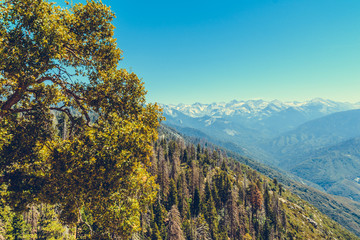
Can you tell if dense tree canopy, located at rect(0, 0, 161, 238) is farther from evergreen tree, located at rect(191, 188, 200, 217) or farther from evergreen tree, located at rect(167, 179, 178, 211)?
evergreen tree, located at rect(191, 188, 200, 217)

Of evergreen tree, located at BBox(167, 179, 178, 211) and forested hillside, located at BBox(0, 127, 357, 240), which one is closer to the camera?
forested hillside, located at BBox(0, 127, 357, 240)

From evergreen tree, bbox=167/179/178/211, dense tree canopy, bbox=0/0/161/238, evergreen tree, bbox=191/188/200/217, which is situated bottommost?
evergreen tree, bbox=191/188/200/217

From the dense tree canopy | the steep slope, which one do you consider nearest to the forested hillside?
the steep slope

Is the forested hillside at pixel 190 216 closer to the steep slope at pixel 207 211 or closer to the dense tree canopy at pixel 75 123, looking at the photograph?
the steep slope at pixel 207 211

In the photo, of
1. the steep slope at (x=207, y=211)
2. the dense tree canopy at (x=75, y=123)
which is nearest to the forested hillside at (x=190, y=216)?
the steep slope at (x=207, y=211)

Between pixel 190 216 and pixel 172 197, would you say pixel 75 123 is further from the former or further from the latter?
pixel 190 216

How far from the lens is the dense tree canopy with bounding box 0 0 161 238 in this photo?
25.6ft

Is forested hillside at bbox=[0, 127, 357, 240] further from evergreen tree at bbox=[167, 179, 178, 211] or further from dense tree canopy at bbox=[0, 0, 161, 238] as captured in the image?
dense tree canopy at bbox=[0, 0, 161, 238]

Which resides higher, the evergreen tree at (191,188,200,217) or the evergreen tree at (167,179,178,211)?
the evergreen tree at (167,179,178,211)

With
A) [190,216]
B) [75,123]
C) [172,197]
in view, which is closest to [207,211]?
[190,216]

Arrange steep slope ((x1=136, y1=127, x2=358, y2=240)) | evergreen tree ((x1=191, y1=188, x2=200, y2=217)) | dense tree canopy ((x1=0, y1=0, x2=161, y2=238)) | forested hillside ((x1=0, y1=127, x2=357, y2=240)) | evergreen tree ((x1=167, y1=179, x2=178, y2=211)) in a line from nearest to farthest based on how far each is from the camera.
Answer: dense tree canopy ((x1=0, y1=0, x2=161, y2=238)), forested hillside ((x1=0, y1=127, x2=357, y2=240)), steep slope ((x1=136, y1=127, x2=358, y2=240)), evergreen tree ((x1=167, y1=179, x2=178, y2=211)), evergreen tree ((x1=191, y1=188, x2=200, y2=217))

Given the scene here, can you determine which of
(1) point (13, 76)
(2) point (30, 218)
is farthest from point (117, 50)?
(2) point (30, 218)

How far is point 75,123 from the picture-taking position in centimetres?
1103

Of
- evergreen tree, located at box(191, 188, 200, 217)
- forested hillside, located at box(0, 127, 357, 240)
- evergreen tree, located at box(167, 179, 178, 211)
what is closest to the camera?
forested hillside, located at box(0, 127, 357, 240)
